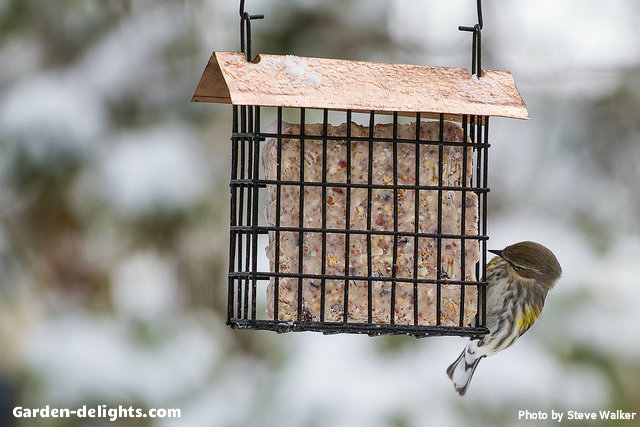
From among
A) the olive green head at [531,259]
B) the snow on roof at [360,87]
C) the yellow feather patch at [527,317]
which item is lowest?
the yellow feather patch at [527,317]

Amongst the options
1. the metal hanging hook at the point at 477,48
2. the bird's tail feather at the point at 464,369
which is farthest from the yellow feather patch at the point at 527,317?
the metal hanging hook at the point at 477,48

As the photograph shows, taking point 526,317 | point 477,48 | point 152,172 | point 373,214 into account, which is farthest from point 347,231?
point 152,172

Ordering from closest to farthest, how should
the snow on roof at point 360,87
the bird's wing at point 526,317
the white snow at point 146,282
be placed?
1. the snow on roof at point 360,87
2. the bird's wing at point 526,317
3. the white snow at point 146,282

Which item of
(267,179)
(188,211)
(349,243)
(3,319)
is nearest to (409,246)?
(349,243)

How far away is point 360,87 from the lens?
141 inches

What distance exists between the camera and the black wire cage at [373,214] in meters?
3.83

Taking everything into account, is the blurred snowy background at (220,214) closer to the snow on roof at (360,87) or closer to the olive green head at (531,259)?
the olive green head at (531,259)

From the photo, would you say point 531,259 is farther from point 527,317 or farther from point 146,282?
point 146,282

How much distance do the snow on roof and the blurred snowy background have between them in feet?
11.1

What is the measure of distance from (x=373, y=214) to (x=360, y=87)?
0.57m

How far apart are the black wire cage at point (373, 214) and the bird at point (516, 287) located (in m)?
0.80

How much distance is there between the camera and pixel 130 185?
7184 millimetres

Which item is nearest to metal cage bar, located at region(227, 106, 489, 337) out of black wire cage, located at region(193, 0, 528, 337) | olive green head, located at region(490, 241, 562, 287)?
black wire cage, located at region(193, 0, 528, 337)

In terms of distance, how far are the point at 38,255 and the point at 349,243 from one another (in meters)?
4.18
